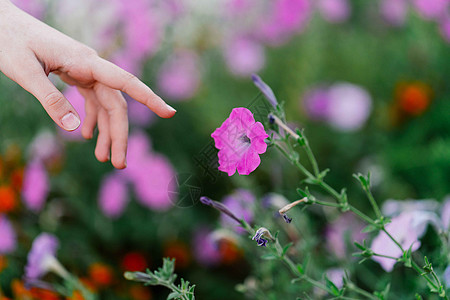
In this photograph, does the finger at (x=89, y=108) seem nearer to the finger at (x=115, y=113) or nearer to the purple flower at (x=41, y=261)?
the finger at (x=115, y=113)

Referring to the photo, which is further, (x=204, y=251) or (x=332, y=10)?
(x=332, y=10)

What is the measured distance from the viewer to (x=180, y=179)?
66 cm

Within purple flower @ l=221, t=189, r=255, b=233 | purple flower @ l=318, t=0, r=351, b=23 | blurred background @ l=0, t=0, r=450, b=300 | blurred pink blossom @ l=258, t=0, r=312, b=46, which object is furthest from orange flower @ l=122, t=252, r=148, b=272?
purple flower @ l=318, t=0, r=351, b=23

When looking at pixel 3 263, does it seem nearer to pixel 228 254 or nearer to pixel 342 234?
pixel 228 254

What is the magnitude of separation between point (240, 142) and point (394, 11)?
67.5 inches

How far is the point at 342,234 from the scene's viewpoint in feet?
3.29

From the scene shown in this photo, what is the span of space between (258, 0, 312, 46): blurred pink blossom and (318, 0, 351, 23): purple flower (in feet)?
0.19

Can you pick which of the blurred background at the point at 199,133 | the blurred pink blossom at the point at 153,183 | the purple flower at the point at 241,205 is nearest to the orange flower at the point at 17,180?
the blurred background at the point at 199,133

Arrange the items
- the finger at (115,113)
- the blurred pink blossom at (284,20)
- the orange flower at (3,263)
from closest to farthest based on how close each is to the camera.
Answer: the finger at (115,113) < the orange flower at (3,263) < the blurred pink blossom at (284,20)

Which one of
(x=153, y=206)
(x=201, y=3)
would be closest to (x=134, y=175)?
(x=153, y=206)

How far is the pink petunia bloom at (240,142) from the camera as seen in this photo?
1.68 feet

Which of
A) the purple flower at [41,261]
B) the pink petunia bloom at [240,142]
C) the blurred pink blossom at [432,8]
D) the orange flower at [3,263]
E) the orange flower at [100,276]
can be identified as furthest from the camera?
the blurred pink blossom at [432,8]

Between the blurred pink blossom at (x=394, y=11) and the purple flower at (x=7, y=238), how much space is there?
1694mm

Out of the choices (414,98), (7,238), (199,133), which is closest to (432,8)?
(414,98)
